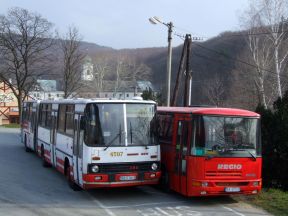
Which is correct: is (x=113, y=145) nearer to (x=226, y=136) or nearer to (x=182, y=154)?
(x=182, y=154)

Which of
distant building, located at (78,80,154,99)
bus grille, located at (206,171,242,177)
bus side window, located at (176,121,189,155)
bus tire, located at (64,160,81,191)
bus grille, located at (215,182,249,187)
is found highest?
distant building, located at (78,80,154,99)

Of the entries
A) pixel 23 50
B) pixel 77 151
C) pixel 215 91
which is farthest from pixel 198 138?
pixel 215 91

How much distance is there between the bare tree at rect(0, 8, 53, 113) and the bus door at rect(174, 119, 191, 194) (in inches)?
1694

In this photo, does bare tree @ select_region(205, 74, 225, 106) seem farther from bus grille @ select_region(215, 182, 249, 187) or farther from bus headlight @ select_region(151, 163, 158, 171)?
bus grille @ select_region(215, 182, 249, 187)

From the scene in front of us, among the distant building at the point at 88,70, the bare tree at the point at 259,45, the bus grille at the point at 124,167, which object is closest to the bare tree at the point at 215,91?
the distant building at the point at 88,70

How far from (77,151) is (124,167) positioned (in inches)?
59.6

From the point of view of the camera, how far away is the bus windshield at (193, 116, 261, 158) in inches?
450

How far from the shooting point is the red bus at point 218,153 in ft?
37.2

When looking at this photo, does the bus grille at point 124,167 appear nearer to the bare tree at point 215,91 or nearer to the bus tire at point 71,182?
the bus tire at point 71,182

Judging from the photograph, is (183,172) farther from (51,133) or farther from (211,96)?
(211,96)

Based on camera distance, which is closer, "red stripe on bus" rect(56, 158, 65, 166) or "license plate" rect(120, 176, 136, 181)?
"license plate" rect(120, 176, 136, 181)

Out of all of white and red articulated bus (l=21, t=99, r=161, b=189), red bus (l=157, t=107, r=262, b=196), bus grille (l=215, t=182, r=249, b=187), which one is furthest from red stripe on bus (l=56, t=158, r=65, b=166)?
bus grille (l=215, t=182, r=249, b=187)

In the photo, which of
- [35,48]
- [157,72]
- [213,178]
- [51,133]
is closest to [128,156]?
[213,178]

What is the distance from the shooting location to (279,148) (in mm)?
13703
